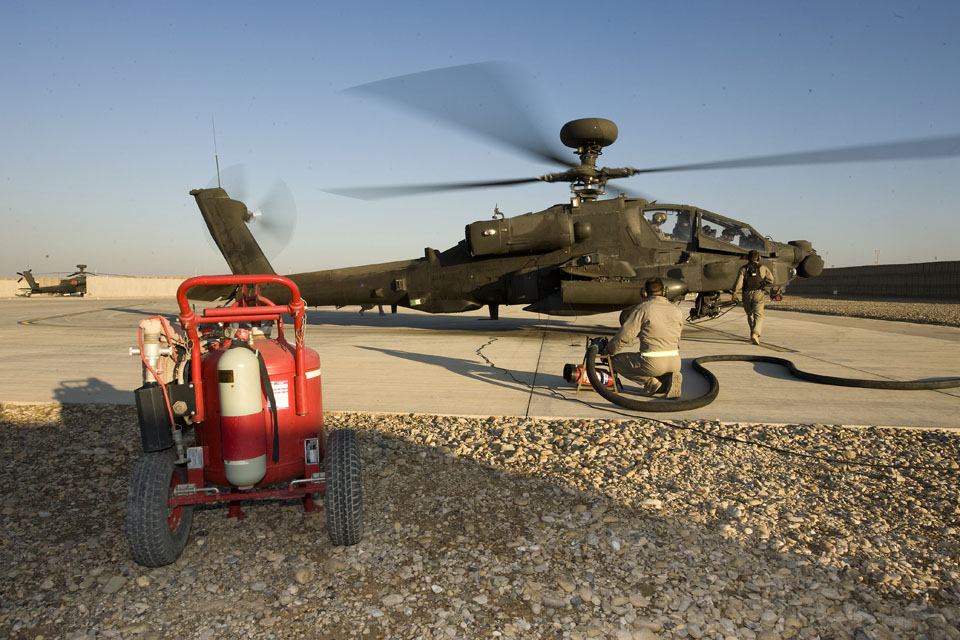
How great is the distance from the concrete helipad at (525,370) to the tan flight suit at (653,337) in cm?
61

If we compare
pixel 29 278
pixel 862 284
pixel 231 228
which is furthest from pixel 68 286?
pixel 862 284

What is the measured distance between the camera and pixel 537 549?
3.11 meters

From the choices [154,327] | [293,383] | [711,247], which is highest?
[711,247]

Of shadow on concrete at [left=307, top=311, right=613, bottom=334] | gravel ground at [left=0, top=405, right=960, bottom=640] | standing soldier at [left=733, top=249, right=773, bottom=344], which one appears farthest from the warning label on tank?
shadow on concrete at [left=307, top=311, right=613, bottom=334]

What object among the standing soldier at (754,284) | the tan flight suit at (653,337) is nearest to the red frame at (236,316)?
the tan flight suit at (653,337)

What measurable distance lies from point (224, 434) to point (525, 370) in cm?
582

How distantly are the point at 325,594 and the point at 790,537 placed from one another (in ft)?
8.87

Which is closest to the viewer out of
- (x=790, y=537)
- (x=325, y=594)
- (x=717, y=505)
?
(x=325, y=594)

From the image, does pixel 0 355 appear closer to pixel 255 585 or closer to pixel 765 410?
pixel 255 585

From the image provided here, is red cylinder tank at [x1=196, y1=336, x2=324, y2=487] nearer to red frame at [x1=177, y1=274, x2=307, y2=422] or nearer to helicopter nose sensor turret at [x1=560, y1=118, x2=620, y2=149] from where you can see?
red frame at [x1=177, y1=274, x2=307, y2=422]

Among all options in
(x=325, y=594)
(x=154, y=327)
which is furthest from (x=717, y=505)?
(x=154, y=327)

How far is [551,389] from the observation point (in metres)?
7.05

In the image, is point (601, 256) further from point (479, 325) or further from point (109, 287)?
point (109, 287)

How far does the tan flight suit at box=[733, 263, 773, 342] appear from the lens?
11.1m
